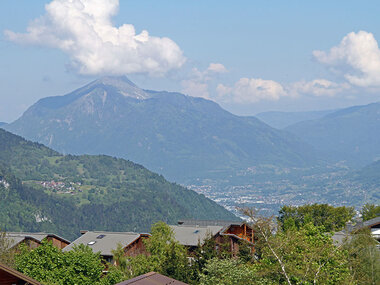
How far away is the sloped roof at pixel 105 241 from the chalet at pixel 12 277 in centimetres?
5710

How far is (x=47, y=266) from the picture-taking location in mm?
54469

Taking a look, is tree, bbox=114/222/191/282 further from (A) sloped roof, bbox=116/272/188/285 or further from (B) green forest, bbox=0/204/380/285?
(A) sloped roof, bbox=116/272/188/285

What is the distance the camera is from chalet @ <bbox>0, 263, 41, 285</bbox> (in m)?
28.5

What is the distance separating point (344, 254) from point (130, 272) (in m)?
29.4

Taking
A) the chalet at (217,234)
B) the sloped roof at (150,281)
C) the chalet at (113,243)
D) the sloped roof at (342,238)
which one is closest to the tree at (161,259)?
the chalet at (217,234)

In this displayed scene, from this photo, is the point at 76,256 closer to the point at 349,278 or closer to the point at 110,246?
the point at 349,278

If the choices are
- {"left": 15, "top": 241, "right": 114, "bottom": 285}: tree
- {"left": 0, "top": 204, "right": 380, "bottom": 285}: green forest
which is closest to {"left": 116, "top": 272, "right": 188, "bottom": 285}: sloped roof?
{"left": 0, "top": 204, "right": 380, "bottom": 285}: green forest

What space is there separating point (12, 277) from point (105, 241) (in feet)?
207

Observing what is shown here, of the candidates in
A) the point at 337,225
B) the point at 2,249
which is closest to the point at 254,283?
the point at 2,249

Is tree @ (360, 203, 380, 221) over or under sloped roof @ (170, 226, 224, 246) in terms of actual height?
over

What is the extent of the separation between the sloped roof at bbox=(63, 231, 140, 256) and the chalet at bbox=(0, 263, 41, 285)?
5710cm

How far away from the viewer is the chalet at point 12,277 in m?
28.5

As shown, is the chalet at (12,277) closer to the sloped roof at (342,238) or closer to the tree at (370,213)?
the sloped roof at (342,238)

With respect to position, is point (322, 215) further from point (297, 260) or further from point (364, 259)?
point (297, 260)
